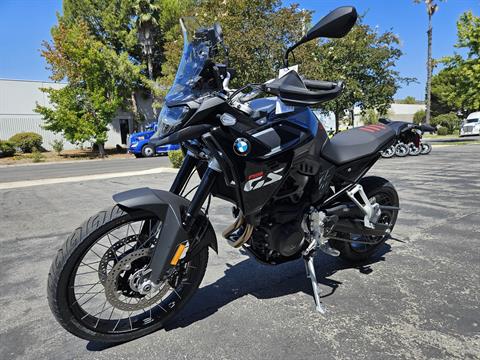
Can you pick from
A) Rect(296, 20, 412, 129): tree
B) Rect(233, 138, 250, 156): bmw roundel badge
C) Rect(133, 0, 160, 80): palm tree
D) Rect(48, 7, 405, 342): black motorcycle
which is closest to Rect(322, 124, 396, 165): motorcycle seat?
Rect(48, 7, 405, 342): black motorcycle

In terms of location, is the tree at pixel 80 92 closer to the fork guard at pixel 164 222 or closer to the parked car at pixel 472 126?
the fork guard at pixel 164 222

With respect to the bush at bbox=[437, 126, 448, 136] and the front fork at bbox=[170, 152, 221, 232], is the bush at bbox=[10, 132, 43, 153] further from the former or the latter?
the bush at bbox=[437, 126, 448, 136]

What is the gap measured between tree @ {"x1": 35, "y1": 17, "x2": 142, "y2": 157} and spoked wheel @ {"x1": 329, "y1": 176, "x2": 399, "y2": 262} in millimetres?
22734

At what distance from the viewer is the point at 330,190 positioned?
3045mm

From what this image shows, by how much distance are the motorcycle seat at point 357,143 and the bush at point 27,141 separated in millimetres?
29008

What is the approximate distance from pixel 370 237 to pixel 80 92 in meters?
24.1

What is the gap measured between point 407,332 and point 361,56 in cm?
2135

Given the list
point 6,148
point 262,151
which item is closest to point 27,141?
point 6,148

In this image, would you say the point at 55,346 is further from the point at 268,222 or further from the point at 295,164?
the point at 295,164

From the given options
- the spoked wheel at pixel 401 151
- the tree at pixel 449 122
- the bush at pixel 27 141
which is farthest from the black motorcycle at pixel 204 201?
the tree at pixel 449 122

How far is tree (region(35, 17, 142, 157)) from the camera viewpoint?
74.9 ft

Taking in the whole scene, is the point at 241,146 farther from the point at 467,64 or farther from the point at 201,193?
the point at 467,64

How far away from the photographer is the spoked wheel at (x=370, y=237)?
3.40m

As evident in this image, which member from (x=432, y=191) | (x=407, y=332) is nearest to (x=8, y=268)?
(x=407, y=332)
